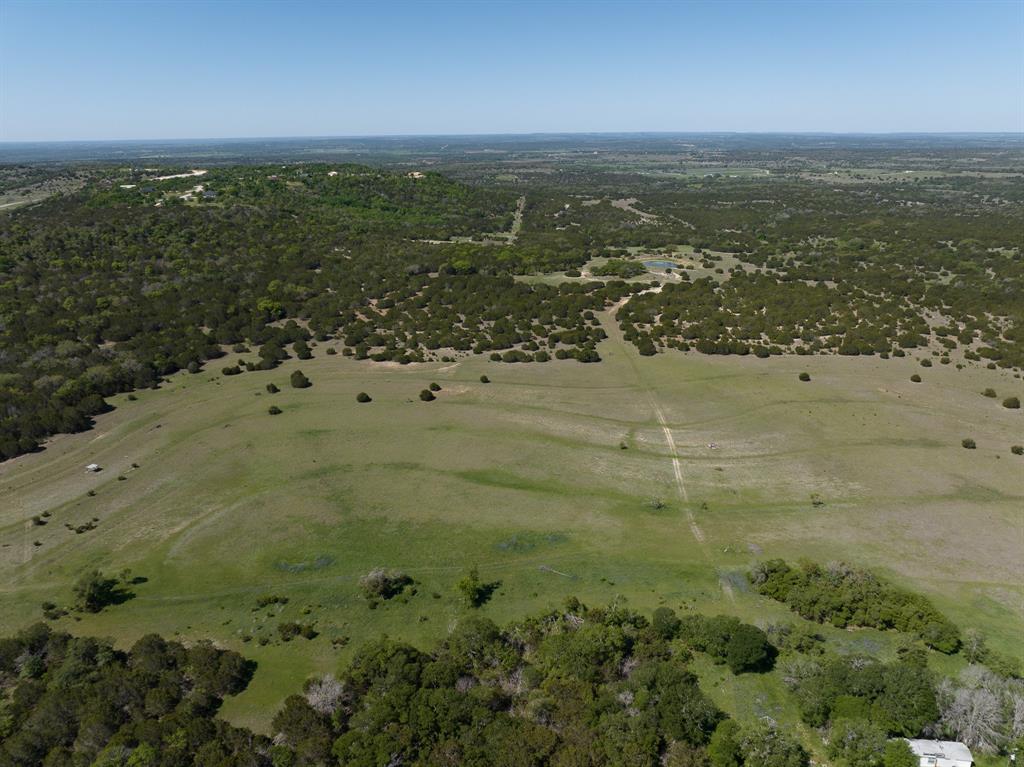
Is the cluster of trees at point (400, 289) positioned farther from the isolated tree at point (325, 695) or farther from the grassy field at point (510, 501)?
the isolated tree at point (325, 695)

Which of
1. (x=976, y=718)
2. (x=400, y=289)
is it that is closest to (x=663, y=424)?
(x=976, y=718)

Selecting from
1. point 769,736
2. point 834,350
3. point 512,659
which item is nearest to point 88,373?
point 512,659

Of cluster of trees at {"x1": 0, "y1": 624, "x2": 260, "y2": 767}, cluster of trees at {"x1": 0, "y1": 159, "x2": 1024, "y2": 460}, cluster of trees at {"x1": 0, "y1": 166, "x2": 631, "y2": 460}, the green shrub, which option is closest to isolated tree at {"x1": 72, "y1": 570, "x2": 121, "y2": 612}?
cluster of trees at {"x1": 0, "y1": 624, "x2": 260, "y2": 767}

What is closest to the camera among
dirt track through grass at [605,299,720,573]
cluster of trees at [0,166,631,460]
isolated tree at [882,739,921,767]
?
isolated tree at [882,739,921,767]

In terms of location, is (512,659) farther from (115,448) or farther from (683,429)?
(115,448)

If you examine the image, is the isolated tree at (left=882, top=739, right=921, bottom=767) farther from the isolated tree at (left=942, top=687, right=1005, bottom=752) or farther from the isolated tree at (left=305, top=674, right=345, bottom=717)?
the isolated tree at (left=305, top=674, right=345, bottom=717)
